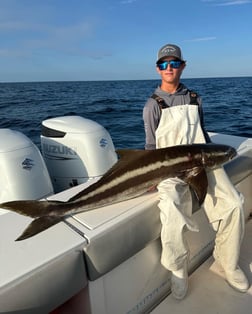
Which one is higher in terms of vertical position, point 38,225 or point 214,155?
point 214,155

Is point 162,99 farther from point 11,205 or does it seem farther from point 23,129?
point 23,129

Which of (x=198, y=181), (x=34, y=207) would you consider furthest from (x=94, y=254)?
(x=198, y=181)

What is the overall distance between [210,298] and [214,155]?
1.24 metres

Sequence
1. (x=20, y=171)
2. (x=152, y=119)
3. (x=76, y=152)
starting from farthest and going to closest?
(x=76, y=152)
(x=20, y=171)
(x=152, y=119)

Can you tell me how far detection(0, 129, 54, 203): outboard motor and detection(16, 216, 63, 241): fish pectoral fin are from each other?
1069 mm

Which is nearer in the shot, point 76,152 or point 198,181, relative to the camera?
point 198,181

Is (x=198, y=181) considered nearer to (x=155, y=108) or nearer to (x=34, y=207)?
(x=155, y=108)

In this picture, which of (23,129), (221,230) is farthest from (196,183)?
(23,129)

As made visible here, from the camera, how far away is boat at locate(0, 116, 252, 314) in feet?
5.47

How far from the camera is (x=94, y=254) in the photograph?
185 cm

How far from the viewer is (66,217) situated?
2.12 meters

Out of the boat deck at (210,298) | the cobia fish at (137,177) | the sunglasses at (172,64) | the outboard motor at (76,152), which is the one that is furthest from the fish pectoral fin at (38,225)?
the sunglasses at (172,64)

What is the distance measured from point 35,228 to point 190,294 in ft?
5.09

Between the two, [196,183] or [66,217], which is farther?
Result: [196,183]
